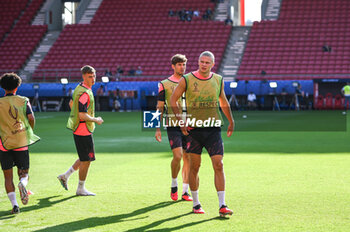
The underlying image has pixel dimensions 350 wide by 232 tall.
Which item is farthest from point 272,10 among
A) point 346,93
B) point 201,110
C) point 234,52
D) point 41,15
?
point 201,110

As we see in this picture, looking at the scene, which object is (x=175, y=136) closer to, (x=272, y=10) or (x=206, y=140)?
(x=206, y=140)

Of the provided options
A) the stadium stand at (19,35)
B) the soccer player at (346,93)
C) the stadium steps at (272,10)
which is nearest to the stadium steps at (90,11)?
the stadium stand at (19,35)

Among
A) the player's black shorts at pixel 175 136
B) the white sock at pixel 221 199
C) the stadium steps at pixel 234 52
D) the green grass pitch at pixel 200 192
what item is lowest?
the green grass pitch at pixel 200 192

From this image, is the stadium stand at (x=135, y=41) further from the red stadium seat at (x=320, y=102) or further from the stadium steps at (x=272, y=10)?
the red stadium seat at (x=320, y=102)

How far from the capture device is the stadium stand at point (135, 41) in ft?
146

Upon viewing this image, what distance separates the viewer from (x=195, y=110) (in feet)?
24.0

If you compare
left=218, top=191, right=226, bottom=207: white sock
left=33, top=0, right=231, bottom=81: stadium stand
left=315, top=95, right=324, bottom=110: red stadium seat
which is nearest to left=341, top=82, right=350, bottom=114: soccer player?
left=315, top=95, right=324, bottom=110: red stadium seat

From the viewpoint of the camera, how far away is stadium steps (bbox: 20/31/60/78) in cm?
4626

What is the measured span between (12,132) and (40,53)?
4296cm

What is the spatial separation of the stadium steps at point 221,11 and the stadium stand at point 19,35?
16.1m

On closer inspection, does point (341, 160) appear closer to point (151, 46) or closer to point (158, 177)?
point (158, 177)

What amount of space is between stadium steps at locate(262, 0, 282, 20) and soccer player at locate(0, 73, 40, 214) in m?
42.1

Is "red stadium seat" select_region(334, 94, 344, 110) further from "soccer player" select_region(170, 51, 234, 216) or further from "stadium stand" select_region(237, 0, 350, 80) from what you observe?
"soccer player" select_region(170, 51, 234, 216)

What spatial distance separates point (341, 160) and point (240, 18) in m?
41.1
